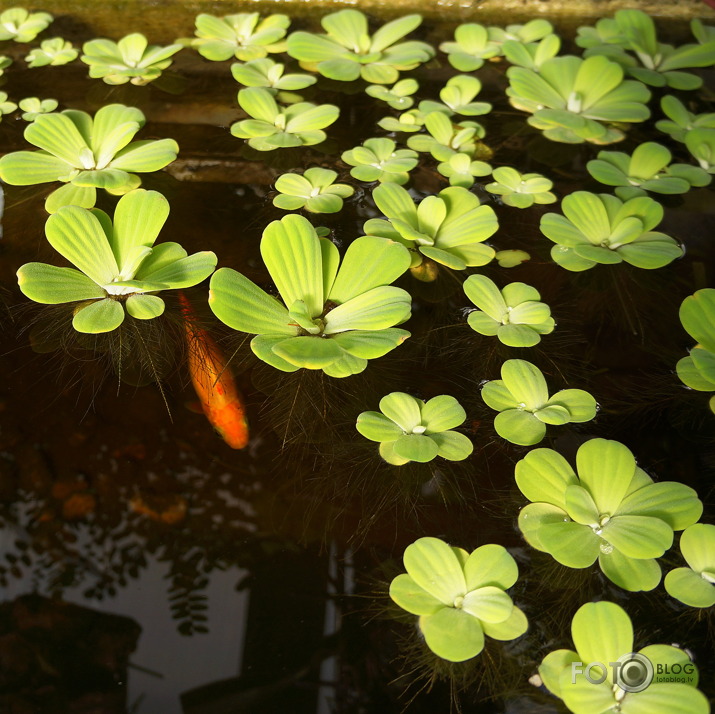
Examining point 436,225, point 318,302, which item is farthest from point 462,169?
point 318,302

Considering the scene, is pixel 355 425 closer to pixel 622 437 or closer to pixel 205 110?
pixel 622 437

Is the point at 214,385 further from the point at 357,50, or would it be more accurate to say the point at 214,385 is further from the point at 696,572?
the point at 357,50

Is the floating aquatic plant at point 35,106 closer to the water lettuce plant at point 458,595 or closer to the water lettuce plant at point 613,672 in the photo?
the water lettuce plant at point 458,595

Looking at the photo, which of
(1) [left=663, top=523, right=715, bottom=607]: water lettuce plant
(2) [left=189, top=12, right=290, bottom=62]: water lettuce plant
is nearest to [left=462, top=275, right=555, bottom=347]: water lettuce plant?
(1) [left=663, top=523, right=715, bottom=607]: water lettuce plant

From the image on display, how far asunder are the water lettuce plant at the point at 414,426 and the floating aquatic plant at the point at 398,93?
1.17 m

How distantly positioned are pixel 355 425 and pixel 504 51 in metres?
1.54

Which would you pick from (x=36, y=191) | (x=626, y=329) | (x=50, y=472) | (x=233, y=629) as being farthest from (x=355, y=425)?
(x=36, y=191)

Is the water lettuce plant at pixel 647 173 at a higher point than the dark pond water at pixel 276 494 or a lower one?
higher

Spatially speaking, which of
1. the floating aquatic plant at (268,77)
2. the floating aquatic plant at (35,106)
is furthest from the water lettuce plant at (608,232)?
the floating aquatic plant at (35,106)

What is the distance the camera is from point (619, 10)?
2463 mm

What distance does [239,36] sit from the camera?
7.38 ft

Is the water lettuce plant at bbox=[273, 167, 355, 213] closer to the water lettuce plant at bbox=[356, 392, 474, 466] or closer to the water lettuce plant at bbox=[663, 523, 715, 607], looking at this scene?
the water lettuce plant at bbox=[356, 392, 474, 466]

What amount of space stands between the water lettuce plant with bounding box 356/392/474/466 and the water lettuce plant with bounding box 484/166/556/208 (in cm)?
77

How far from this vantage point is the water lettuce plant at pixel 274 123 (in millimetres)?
1913
